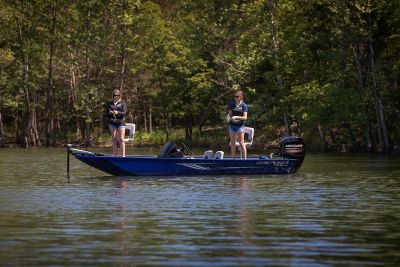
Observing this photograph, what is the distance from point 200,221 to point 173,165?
12585mm

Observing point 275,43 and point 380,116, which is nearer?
point 380,116

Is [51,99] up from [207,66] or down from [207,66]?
down

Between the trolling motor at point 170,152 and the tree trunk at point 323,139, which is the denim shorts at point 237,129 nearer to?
the trolling motor at point 170,152

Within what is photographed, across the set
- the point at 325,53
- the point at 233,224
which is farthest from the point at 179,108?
the point at 233,224

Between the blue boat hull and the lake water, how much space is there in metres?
0.52

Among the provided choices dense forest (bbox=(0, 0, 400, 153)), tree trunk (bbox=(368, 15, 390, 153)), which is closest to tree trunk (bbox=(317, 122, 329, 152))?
dense forest (bbox=(0, 0, 400, 153))

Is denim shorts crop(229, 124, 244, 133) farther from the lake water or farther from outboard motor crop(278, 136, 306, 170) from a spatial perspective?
the lake water

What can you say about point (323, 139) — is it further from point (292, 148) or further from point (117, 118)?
point (117, 118)

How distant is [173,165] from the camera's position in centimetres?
3072

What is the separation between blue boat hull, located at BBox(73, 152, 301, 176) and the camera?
30103mm

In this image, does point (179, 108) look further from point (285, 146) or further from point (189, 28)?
point (285, 146)

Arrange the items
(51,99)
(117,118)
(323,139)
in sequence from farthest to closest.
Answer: (51,99), (323,139), (117,118)

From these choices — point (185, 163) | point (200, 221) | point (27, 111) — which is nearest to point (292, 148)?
point (185, 163)

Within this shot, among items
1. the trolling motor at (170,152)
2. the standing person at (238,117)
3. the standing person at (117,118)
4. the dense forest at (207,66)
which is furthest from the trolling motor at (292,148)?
the dense forest at (207,66)
